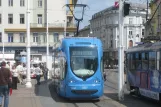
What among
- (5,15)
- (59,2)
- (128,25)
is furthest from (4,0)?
(128,25)

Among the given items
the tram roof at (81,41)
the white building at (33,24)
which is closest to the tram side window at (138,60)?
the tram roof at (81,41)

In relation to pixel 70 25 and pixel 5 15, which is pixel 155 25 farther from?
pixel 5 15

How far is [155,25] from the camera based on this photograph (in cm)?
6931

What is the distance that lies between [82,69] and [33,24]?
5551cm

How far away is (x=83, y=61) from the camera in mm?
18109

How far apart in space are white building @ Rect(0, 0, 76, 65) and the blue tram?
171ft

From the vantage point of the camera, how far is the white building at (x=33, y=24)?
234 feet

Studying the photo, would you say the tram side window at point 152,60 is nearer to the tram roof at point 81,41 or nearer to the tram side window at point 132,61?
the tram roof at point 81,41

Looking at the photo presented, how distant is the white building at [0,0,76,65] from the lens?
71.4 meters

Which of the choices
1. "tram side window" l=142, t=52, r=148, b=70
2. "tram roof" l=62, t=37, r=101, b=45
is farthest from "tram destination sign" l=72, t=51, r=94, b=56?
"tram side window" l=142, t=52, r=148, b=70

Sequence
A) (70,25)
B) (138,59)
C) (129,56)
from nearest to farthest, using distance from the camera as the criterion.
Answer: (138,59)
(129,56)
(70,25)

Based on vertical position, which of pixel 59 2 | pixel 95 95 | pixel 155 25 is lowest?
pixel 95 95

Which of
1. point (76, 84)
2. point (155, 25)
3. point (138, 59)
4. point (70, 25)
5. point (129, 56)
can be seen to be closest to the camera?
point (76, 84)

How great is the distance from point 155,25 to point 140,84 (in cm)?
5208
